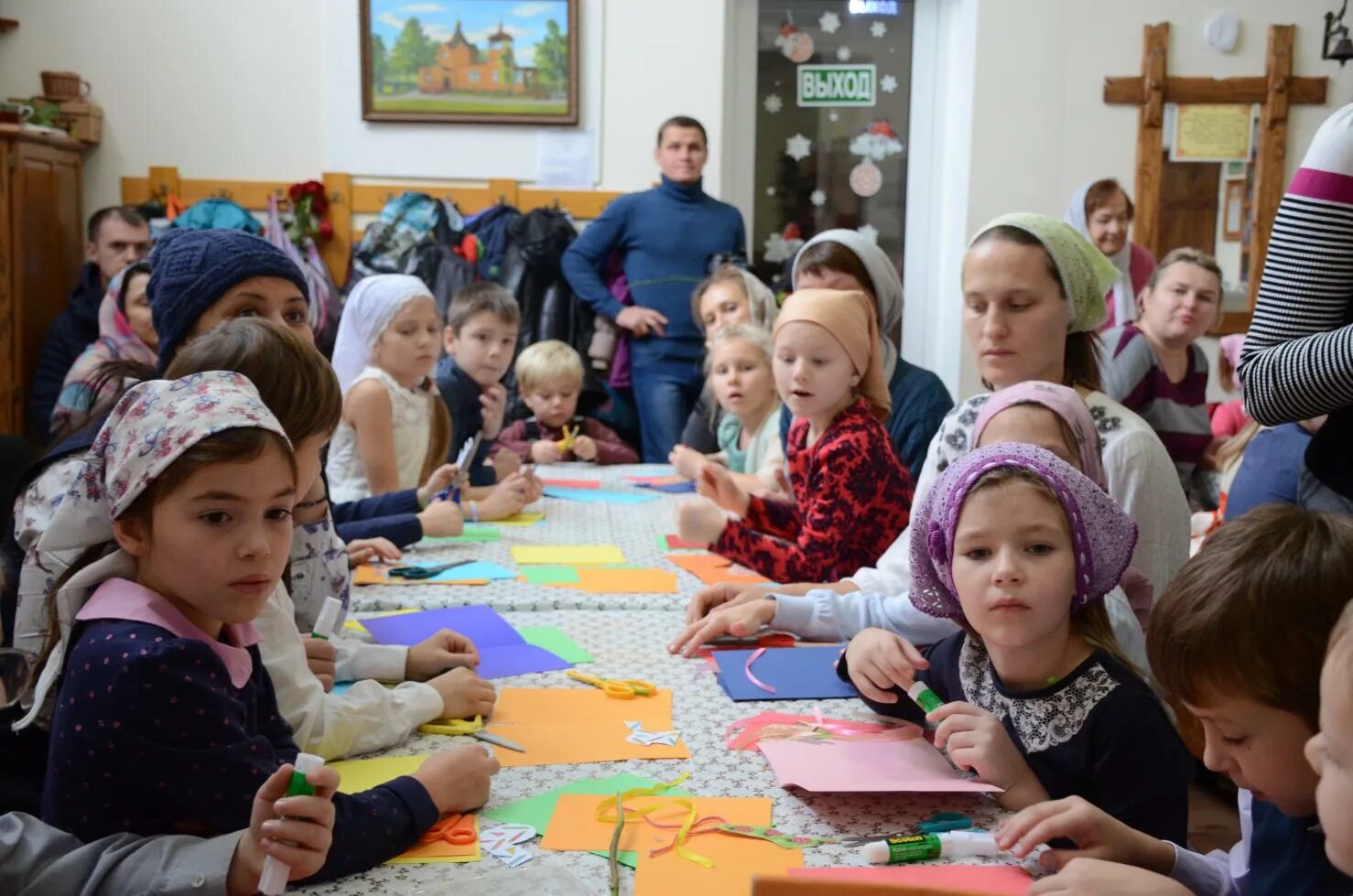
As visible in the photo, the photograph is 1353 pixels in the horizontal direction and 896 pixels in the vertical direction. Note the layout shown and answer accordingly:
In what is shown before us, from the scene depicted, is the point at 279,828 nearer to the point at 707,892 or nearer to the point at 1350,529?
the point at 707,892

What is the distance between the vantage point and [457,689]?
1.47 metres

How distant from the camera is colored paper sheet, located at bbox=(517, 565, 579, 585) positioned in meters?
2.22

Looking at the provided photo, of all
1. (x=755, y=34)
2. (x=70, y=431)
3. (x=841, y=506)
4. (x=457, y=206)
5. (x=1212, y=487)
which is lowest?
(x=1212, y=487)

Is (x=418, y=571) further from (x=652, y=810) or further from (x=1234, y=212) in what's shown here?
(x=1234, y=212)

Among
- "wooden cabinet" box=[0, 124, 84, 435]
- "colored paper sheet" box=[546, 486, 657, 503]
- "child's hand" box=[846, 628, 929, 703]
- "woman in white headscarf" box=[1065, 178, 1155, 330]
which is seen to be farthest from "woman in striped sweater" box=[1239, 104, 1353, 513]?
"wooden cabinet" box=[0, 124, 84, 435]

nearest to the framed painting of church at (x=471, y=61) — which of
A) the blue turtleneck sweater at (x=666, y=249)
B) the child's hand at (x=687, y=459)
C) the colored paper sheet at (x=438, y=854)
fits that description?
the blue turtleneck sweater at (x=666, y=249)

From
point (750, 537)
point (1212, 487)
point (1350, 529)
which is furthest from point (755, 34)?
point (1350, 529)

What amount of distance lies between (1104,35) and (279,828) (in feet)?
18.9

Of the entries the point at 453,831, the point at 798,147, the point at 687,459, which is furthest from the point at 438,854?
the point at 798,147

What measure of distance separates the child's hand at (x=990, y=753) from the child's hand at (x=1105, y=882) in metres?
0.18

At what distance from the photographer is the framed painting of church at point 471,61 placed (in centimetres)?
548

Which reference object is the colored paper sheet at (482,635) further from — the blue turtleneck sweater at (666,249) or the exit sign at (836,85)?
the exit sign at (836,85)

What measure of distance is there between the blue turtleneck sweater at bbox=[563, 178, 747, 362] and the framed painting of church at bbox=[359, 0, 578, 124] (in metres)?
0.72

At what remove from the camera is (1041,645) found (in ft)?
4.15
